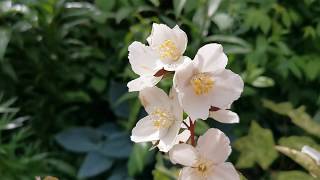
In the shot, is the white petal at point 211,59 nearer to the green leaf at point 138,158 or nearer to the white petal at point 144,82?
the white petal at point 144,82

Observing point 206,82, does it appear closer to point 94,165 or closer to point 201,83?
point 201,83

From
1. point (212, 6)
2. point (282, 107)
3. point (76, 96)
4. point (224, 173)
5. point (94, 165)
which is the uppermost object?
point (224, 173)

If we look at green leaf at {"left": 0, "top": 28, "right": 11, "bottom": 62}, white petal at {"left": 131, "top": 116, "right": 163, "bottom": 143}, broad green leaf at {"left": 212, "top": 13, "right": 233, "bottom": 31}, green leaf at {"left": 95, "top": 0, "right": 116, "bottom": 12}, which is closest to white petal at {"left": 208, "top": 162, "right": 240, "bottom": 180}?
white petal at {"left": 131, "top": 116, "right": 163, "bottom": 143}

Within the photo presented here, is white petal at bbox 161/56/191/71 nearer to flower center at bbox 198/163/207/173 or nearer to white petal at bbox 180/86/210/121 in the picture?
white petal at bbox 180/86/210/121

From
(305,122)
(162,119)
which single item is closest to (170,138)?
(162,119)

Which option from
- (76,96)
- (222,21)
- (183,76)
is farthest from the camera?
(76,96)

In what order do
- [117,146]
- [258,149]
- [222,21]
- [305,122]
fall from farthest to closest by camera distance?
[117,146]
[222,21]
[258,149]
[305,122]

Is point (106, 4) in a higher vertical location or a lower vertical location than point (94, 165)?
higher
